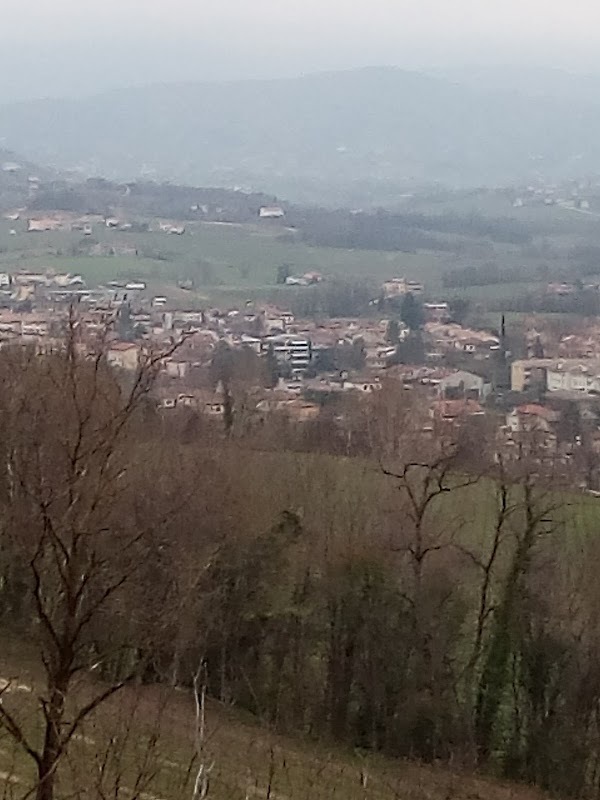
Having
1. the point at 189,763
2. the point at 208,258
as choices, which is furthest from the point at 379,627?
the point at 208,258

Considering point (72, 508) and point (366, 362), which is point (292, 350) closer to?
point (366, 362)

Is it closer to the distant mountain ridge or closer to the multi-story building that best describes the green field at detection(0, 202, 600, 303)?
the multi-story building

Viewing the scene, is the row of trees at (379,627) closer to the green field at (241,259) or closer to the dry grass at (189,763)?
the dry grass at (189,763)

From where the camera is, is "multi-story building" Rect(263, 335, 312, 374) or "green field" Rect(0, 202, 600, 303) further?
"green field" Rect(0, 202, 600, 303)

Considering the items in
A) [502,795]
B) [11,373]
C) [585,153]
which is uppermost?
[585,153]

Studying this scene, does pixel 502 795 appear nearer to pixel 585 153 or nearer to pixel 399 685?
pixel 399 685

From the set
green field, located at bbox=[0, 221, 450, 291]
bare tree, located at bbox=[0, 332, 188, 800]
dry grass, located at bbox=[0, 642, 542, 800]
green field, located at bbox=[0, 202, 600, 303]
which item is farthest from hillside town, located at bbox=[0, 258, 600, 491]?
bare tree, located at bbox=[0, 332, 188, 800]

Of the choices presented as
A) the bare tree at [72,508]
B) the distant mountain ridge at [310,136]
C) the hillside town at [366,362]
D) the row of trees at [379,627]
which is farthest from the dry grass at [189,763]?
the distant mountain ridge at [310,136]

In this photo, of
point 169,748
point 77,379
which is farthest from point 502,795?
point 77,379
